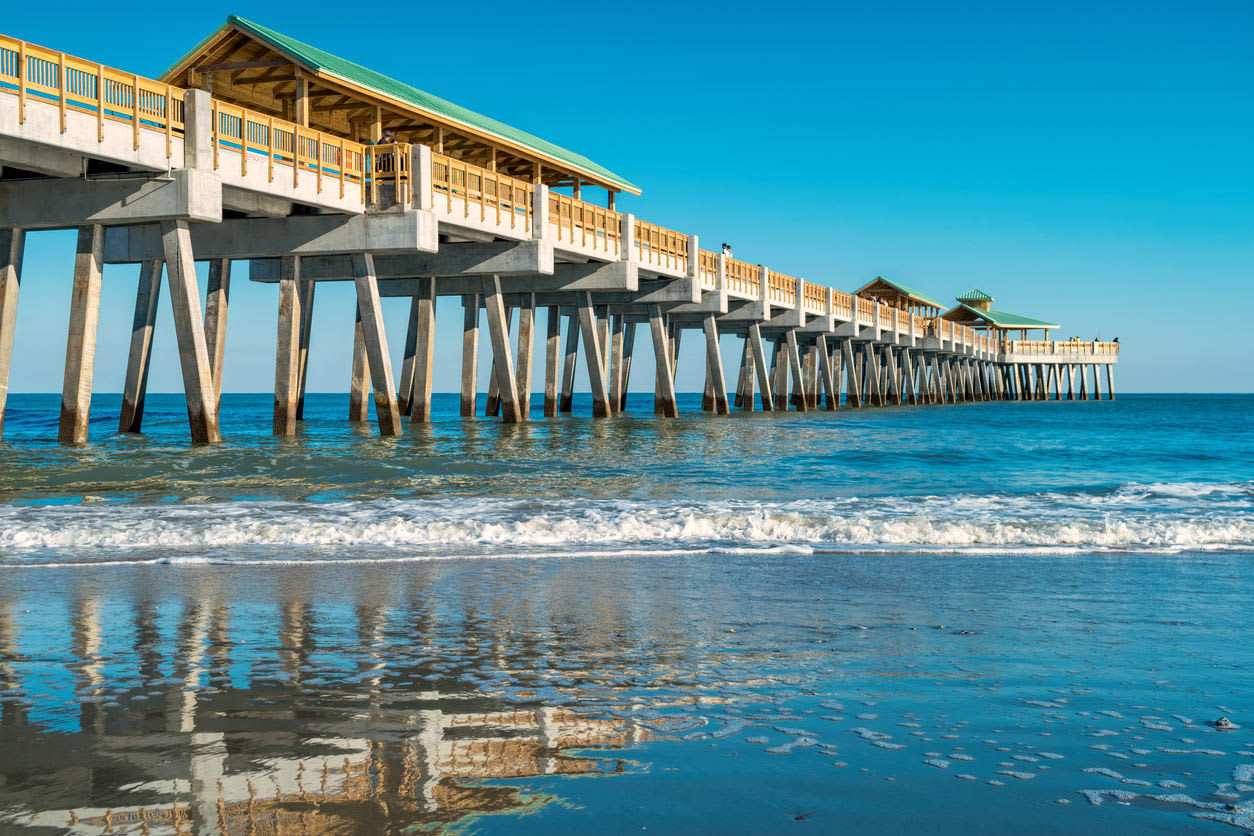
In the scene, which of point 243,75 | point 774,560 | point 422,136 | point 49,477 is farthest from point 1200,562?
point 422,136

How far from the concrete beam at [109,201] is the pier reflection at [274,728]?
14.0m

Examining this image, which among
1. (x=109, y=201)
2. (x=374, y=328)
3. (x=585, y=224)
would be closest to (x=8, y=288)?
(x=109, y=201)

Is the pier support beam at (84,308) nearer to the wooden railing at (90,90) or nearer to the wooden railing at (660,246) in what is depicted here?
the wooden railing at (90,90)

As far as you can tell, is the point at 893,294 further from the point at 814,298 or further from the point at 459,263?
the point at 459,263

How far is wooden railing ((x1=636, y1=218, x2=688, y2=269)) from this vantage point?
107 feet

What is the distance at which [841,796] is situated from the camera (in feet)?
10.2

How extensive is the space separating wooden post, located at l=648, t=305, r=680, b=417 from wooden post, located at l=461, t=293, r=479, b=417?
7.08 meters

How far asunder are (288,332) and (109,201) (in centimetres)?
615

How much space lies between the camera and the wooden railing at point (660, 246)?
107 feet

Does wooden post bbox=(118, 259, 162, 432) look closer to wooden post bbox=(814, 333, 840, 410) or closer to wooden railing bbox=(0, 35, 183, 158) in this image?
wooden railing bbox=(0, 35, 183, 158)

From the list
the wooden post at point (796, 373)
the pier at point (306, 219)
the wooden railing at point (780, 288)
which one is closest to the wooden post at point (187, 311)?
the pier at point (306, 219)

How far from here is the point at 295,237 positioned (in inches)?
926

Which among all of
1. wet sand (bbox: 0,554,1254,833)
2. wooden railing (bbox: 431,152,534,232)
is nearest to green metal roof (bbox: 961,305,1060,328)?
wooden railing (bbox: 431,152,534,232)

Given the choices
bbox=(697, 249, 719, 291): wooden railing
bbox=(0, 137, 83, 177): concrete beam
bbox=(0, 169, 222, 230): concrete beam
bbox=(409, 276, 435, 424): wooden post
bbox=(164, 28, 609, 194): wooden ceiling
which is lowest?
bbox=(409, 276, 435, 424): wooden post
